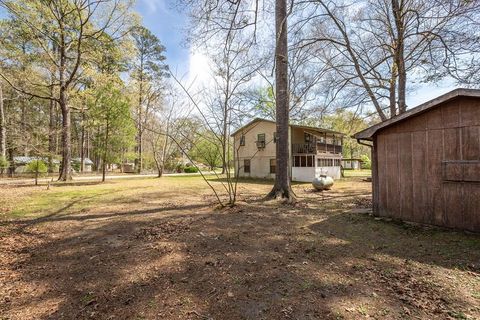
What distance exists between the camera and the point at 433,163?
5.40 m

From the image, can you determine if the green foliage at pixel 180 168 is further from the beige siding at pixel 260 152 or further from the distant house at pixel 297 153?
the beige siding at pixel 260 152

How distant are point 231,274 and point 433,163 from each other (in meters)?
5.10

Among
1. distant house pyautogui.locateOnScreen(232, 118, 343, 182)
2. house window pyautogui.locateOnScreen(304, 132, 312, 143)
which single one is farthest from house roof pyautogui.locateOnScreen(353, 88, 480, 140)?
house window pyautogui.locateOnScreen(304, 132, 312, 143)

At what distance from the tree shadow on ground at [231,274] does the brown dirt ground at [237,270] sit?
0.02m

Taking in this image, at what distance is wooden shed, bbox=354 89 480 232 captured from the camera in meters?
4.87

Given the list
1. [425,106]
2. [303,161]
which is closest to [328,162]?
[303,161]

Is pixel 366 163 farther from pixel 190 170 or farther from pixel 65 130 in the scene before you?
pixel 65 130

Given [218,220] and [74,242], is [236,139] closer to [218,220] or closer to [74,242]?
[218,220]

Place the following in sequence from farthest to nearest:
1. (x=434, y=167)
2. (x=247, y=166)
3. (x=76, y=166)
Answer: (x=76, y=166) → (x=247, y=166) → (x=434, y=167)

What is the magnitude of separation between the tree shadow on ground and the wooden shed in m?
0.64

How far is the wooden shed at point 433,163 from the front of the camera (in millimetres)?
4871

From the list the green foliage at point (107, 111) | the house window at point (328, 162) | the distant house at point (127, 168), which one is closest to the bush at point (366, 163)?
the house window at point (328, 162)

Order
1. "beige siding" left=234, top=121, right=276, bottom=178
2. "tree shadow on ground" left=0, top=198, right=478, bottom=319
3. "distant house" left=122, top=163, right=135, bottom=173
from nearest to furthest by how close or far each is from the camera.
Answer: "tree shadow on ground" left=0, top=198, right=478, bottom=319
"beige siding" left=234, top=121, right=276, bottom=178
"distant house" left=122, top=163, right=135, bottom=173

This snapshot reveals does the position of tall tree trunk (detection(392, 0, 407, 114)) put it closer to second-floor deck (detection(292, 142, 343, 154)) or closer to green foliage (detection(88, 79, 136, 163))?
second-floor deck (detection(292, 142, 343, 154))
